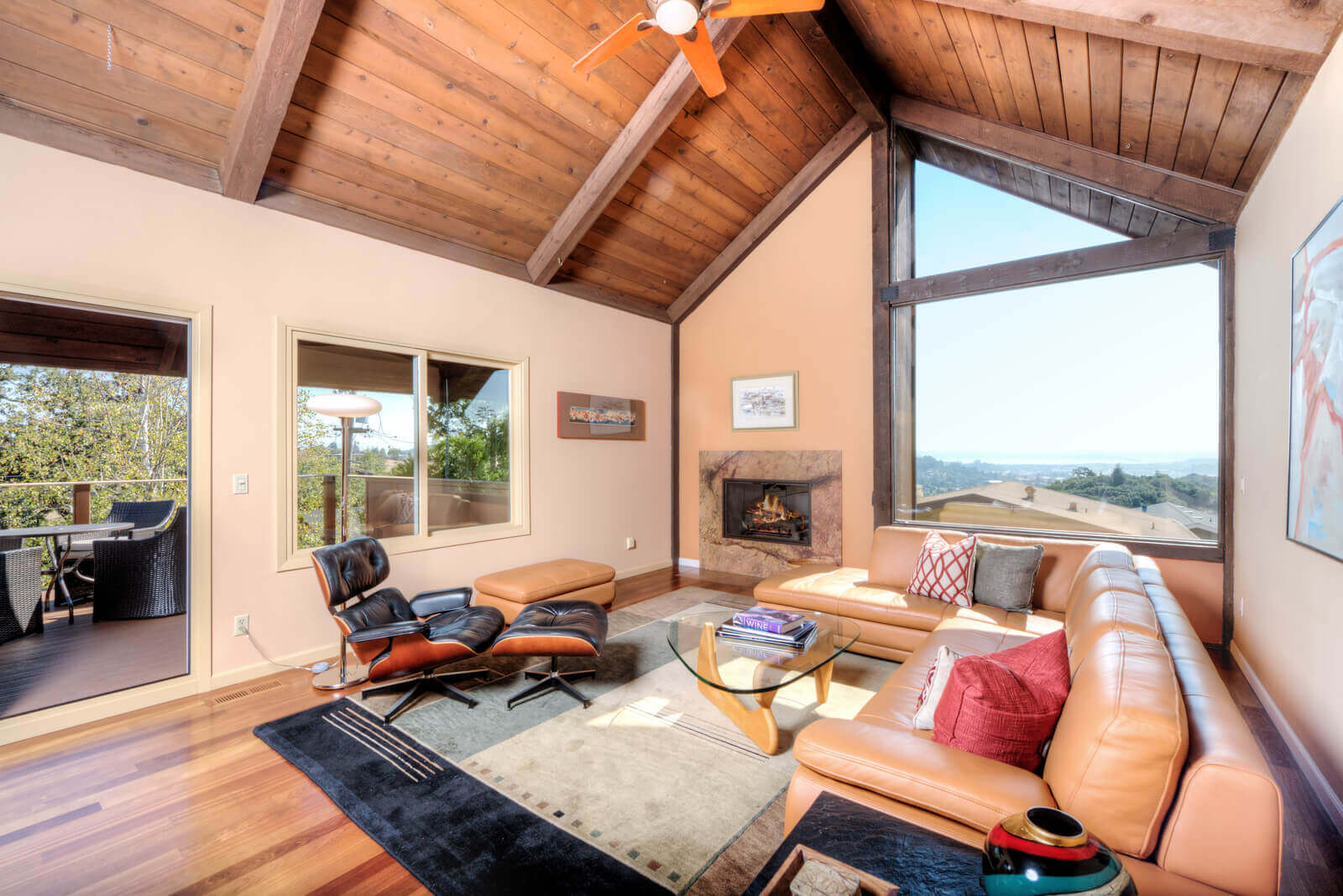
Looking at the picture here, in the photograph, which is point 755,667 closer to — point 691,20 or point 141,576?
point 691,20

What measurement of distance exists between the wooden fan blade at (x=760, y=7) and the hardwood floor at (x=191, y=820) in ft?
11.1

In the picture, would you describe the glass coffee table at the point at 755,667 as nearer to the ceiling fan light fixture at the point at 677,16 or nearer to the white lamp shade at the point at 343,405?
the white lamp shade at the point at 343,405

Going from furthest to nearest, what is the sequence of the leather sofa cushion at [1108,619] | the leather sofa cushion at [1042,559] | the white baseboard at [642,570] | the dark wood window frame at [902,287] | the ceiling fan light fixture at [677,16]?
1. the white baseboard at [642,570]
2. the dark wood window frame at [902,287]
3. the leather sofa cushion at [1042,559]
4. the ceiling fan light fixture at [677,16]
5. the leather sofa cushion at [1108,619]

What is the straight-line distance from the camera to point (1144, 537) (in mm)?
4023

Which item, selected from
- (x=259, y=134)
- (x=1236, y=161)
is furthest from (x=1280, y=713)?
(x=259, y=134)

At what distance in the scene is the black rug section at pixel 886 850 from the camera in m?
0.97

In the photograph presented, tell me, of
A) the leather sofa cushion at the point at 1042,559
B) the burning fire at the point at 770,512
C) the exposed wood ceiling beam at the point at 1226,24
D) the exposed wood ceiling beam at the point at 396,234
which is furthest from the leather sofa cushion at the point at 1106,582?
the exposed wood ceiling beam at the point at 396,234

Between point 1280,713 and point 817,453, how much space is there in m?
3.37

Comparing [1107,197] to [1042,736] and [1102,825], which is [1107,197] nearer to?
[1042,736]

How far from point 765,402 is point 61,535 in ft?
16.8

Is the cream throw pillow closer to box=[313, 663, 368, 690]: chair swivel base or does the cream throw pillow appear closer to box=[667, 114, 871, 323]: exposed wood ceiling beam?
box=[313, 663, 368, 690]: chair swivel base

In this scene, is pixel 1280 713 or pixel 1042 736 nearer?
pixel 1042 736

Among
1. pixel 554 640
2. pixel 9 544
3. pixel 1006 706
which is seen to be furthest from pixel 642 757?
pixel 9 544

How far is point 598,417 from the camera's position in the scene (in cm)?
557
